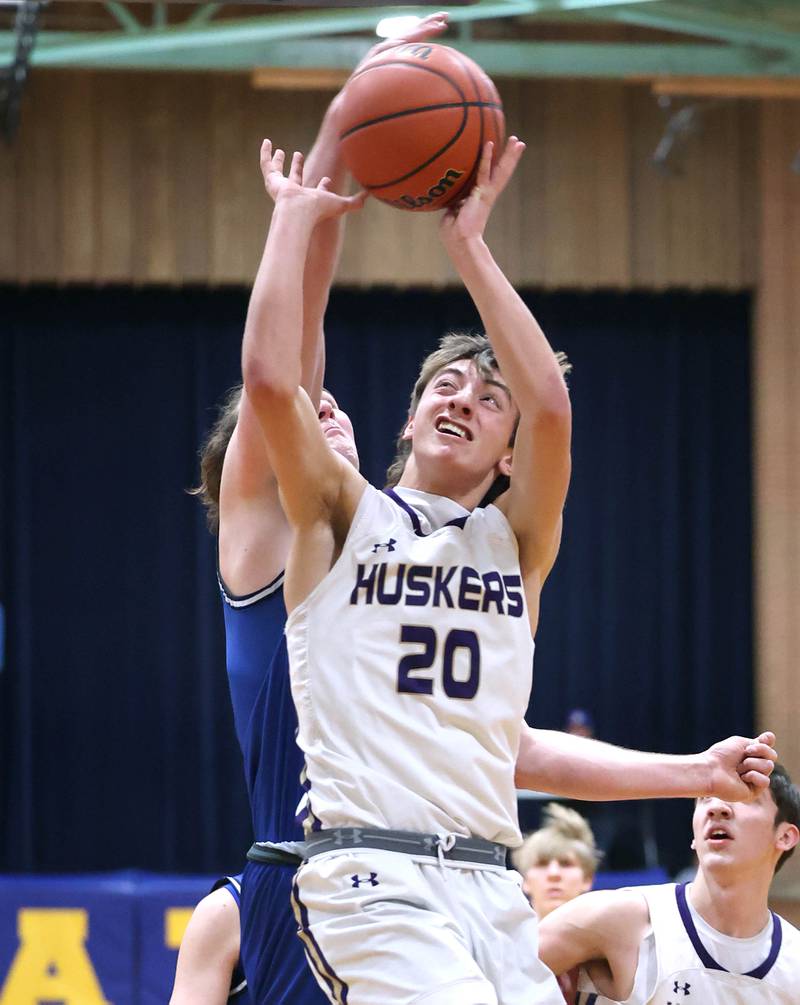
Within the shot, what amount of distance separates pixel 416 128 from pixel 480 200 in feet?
0.69

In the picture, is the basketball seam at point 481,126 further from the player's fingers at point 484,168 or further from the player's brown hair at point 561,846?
the player's brown hair at point 561,846

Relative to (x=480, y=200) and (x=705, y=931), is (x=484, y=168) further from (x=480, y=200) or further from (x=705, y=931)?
(x=705, y=931)

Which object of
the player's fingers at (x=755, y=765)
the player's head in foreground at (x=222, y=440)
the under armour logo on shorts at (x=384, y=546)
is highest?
the player's head in foreground at (x=222, y=440)

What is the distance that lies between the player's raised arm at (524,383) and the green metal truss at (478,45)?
8.12m

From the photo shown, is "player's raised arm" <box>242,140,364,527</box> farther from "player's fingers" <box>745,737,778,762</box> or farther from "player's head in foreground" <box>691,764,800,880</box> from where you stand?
"player's head in foreground" <box>691,764,800,880</box>

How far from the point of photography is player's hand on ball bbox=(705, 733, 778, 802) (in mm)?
3326

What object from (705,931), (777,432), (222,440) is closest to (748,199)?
(777,432)

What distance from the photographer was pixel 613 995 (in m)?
4.09

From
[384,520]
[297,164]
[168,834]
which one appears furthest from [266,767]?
[168,834]

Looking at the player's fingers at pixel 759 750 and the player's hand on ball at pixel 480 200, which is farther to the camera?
the player's fingers at pixel 759 750

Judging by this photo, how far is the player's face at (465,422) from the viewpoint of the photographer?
10.5 feet

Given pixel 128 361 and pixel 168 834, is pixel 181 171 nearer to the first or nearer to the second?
pixel 128 361

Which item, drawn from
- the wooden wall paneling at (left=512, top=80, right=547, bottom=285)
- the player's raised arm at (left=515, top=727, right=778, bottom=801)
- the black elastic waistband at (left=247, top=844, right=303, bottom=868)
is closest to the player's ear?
the player's raised arm at (left=515, top=727, right=778, bottom=801)

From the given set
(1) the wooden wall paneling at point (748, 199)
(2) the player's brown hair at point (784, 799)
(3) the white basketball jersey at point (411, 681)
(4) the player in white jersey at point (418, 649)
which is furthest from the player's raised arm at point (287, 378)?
(1) the wooden wall paneling at point (748, 199)
